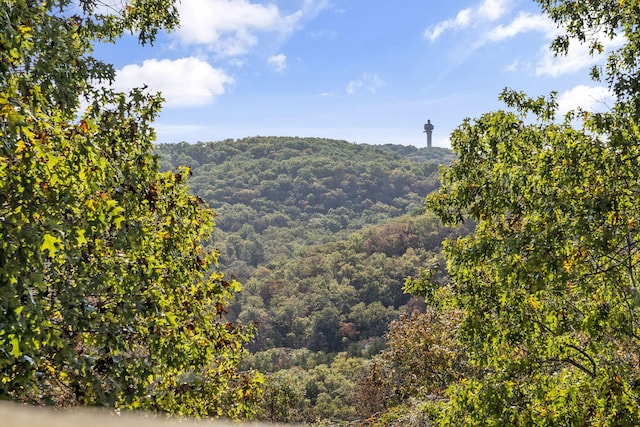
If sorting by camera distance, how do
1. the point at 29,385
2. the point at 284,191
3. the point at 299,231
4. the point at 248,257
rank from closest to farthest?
1. the point at 29,385
2. the point at 248,257
3. the point at 299,231
4. the point at 284,191

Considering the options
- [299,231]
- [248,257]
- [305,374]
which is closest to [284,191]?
[299,231]

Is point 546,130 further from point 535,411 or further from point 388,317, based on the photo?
point 388,317

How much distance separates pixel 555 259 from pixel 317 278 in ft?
302

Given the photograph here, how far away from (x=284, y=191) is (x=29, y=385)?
629ft

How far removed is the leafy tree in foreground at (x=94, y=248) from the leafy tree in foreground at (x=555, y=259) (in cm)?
364

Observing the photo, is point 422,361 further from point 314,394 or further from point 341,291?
point 341,291

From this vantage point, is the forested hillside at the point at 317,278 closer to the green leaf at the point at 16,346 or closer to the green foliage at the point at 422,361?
the green foliage at the point at 422,361

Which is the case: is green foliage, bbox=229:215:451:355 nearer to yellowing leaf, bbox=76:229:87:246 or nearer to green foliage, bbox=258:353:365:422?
green foliage, bbox=258:353:365:422

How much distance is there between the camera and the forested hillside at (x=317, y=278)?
46375 mm

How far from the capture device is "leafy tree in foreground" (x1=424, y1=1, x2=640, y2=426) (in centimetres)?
564

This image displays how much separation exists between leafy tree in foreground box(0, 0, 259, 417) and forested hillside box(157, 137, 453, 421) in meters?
1.08

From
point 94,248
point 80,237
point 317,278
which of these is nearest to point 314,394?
point 94,248

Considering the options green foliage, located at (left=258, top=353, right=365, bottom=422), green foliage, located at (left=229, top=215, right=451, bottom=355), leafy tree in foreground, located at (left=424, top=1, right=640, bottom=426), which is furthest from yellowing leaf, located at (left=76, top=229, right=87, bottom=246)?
green foliage, located at (left=229, top=215, right=451, bottom=355)

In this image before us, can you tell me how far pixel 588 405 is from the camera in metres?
5.58
